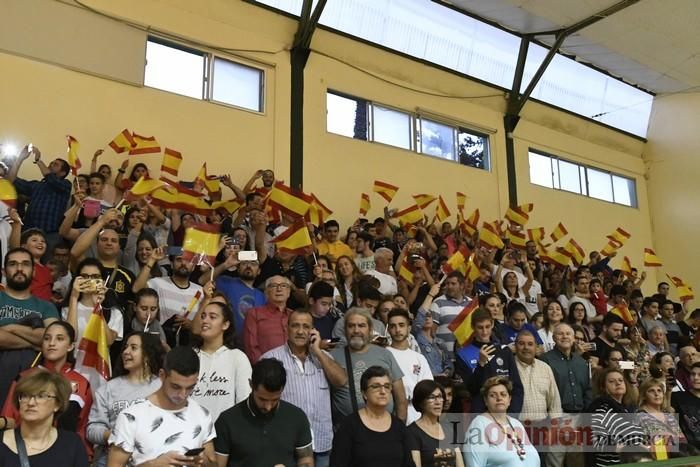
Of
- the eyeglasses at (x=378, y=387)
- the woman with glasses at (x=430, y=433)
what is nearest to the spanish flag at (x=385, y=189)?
the woman with glasses at (x=430, y=433)

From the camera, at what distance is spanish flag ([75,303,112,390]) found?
10.4 feet

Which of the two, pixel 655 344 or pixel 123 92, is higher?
pixel 123 92

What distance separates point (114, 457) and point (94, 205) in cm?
323

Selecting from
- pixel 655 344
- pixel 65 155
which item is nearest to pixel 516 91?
pixel 655 344

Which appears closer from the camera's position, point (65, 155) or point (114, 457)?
point (114, 457)

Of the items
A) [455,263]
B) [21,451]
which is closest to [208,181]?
[455,263]

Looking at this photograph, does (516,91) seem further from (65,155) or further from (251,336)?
(251,336)

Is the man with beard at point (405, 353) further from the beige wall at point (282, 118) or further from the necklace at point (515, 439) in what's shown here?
the beige wall at point (282, 118)

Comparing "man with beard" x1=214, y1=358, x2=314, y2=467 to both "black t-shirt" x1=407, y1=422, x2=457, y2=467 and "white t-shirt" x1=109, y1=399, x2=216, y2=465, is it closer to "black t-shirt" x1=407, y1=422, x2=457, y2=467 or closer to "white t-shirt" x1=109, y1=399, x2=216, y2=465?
"white t-shirt" x1=109, y1=399, x2=216, y2=465

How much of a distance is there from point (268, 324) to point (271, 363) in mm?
1134

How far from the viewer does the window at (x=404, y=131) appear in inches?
348

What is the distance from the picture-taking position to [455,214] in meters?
9.79

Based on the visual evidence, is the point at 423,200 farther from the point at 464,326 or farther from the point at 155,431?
the point at 155,431

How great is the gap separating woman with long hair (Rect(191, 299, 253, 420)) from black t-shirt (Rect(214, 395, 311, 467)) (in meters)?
0.43
